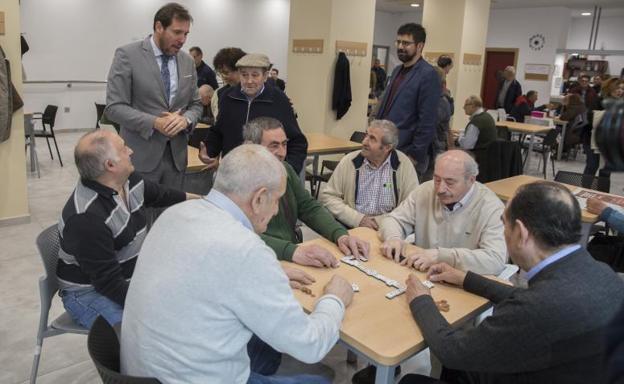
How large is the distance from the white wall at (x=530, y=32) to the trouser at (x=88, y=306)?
1410 centimetres

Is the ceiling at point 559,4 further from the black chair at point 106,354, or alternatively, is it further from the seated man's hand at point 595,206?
the black chair at point 106,354

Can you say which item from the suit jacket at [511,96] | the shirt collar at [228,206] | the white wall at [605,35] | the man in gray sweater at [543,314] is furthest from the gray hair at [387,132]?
the white wall at [605,35]

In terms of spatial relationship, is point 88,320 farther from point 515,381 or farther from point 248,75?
point 248,75

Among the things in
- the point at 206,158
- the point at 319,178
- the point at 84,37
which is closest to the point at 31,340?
the point at 206,158

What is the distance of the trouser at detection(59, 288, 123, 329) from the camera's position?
2.07 metres

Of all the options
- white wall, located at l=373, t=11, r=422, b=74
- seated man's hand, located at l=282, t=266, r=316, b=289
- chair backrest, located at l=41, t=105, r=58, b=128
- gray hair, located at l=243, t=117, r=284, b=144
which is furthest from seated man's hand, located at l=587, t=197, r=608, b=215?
white wall, located at l=373, t=11, r=422, b=74

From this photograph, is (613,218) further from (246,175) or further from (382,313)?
(246,175)

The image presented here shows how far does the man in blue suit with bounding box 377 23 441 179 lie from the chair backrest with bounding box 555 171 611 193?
1290mm

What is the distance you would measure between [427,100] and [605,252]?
158 centimetres

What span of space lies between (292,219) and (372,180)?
72cm

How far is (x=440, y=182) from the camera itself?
7.86 ft

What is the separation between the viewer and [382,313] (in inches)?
67.9

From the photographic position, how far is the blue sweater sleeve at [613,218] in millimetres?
3061

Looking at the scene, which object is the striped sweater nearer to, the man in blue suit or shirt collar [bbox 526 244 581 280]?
shirt collar [bbox 526 244 581 280]
